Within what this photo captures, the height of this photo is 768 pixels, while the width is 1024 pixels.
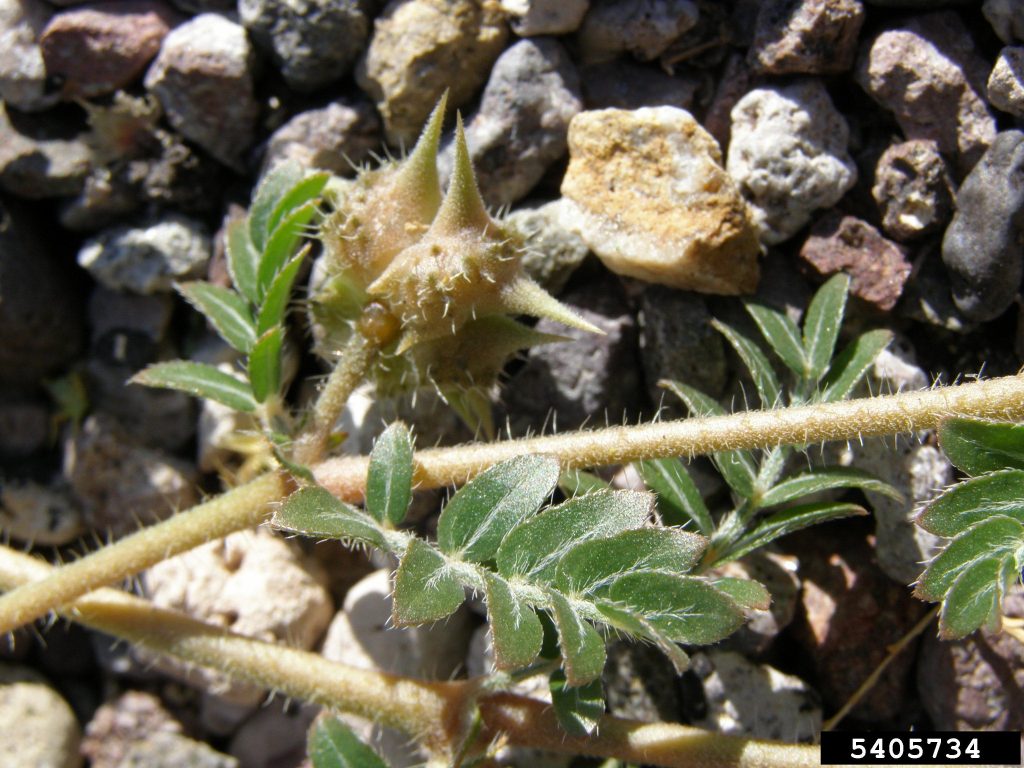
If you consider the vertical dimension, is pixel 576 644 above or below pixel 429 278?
below

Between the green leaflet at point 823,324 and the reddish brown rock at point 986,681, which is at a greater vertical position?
the green leaflet at point 823,324

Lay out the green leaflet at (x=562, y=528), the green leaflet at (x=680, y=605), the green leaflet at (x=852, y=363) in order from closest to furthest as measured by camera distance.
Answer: the green leaflet at (x=680, y=605) → the green leaflet at (x=562, y=528) → the green leaflet at (x=852, y=363)

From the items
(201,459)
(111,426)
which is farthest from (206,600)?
(111,426)

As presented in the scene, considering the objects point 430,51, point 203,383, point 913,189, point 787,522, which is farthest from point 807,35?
point 203,383

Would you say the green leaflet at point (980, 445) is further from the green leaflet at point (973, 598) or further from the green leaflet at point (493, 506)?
the green leaflet at point (493, 506)

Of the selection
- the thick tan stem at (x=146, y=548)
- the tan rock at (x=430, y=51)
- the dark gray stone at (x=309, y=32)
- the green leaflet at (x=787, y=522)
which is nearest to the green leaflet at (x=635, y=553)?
the green leaflet at (x=787, y=522)

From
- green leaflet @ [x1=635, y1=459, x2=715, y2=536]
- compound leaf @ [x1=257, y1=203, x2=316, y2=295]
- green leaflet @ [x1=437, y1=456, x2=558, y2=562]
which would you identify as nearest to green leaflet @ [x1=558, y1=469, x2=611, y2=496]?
green leaflet @ [x1=635, y1=459, x2=715, y2=536]

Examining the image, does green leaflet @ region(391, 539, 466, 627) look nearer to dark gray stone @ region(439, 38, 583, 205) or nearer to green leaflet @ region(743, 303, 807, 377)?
green leaflet @ region(743, 303, 807, 377)

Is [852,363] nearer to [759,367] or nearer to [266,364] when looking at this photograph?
[759,367]
